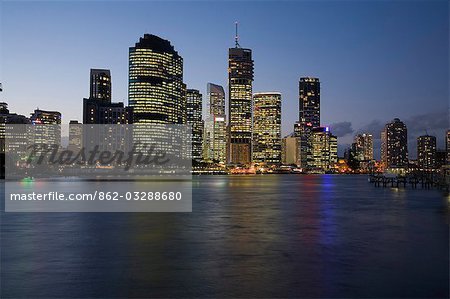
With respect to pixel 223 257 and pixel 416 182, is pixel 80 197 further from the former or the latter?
pixel 416 182

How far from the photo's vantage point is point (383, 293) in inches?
682

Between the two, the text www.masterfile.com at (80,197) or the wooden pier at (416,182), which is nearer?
the text www.masterfile.com at (80,197)

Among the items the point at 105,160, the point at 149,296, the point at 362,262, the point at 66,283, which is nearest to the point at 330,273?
the point at 362,262

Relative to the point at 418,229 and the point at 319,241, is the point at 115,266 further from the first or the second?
the point at 418,229

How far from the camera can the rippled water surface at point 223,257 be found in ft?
59.0

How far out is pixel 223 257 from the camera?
963 inches

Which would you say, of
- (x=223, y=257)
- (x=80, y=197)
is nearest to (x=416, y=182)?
(x=80, y=197)

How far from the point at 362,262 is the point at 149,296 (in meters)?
11.0

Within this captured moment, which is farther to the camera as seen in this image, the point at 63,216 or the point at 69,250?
the point at 63,216

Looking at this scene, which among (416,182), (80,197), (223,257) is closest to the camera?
(223,257)

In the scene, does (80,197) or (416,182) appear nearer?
(80,197)

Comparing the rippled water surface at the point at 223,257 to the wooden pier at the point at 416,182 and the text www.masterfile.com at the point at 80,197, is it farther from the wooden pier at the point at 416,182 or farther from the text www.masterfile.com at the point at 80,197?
the wooden pier at the point at 416,182

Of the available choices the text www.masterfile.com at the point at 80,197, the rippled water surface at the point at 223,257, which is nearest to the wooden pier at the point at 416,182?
the text www.masterfile.com at the point at 80,197

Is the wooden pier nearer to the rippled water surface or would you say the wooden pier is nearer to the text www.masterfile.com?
the text www.masterfile.com
